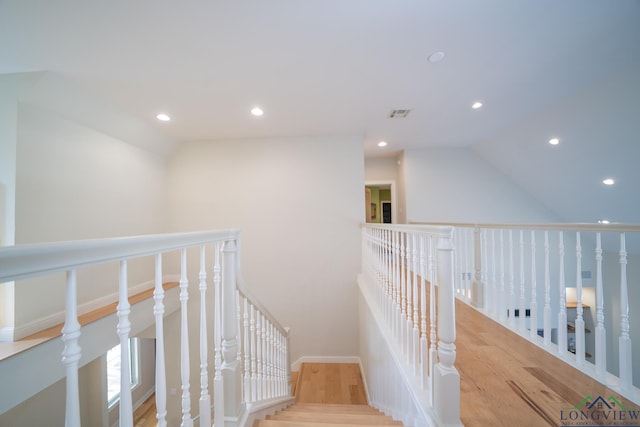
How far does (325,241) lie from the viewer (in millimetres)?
3721

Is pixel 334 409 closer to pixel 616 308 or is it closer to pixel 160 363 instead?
pixel 160 363

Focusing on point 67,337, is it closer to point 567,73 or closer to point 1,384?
point 1,384

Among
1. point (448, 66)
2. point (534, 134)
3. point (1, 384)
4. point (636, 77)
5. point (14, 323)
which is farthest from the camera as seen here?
point (534, 134)

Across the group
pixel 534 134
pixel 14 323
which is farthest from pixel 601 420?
pixel 14 323

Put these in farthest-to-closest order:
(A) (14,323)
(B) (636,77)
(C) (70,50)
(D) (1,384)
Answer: (B) (636,77), (A) (14,323), (C) (70,50), (D) (1,384)

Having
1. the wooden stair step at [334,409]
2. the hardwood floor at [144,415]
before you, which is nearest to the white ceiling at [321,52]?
the wooden stair step at [334,409]

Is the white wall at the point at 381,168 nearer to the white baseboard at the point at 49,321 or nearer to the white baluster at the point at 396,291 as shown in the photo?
the white baluster at the point at 396,291

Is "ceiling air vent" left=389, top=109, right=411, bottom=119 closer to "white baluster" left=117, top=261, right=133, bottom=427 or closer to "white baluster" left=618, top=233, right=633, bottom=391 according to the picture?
"white baluster" left=618, top=233, right=633, bottom=391

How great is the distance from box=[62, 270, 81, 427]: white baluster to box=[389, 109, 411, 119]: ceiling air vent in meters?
3.28

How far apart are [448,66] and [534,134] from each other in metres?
2.41

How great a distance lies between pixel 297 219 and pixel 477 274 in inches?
100.0

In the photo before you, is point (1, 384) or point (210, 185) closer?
point (1, 384)
